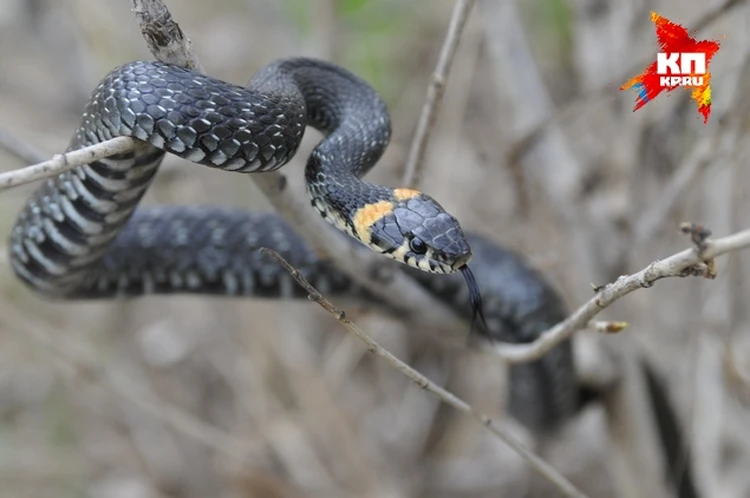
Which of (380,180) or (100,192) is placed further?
(380,180)

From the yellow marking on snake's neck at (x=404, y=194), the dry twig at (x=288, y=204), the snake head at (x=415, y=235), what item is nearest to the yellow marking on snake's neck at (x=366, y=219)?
the snake head at (x=415, y=235)

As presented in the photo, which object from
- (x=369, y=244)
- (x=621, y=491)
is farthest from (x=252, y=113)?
(x=621, y=491)

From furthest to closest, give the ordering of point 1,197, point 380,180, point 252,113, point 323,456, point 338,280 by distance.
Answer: point 1,197
point 380,180
point 323,456
point 338,280
point 252,113

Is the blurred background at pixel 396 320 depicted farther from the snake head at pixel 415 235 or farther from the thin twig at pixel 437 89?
the snake head at pixel 415 235

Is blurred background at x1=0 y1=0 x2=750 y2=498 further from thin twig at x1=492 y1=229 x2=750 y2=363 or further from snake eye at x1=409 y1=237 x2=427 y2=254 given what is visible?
thin twig at x1=492 y1=229 x2=750 y2=363

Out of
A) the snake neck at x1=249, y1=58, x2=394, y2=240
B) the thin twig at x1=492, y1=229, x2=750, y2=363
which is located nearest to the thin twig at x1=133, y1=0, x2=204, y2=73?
the snake neck at x1=249, y1=58, x2=394, y2=240

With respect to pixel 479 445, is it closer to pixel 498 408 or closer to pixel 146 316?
pixel 498 408

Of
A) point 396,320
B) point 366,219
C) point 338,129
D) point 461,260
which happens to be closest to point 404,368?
point 461,260
